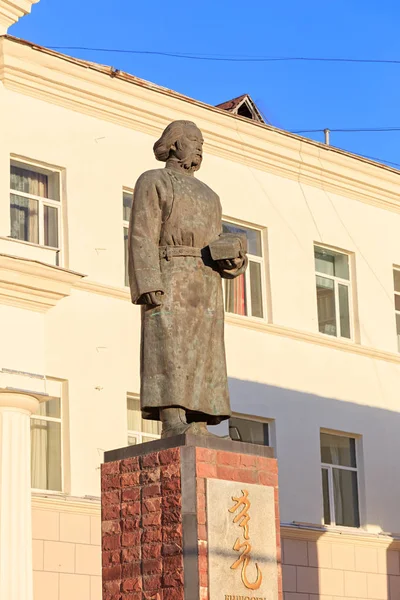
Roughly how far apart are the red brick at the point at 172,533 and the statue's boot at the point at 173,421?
69cm

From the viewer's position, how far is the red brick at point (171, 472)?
11.6 meters

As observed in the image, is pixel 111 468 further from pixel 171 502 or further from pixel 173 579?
pixel 173 579

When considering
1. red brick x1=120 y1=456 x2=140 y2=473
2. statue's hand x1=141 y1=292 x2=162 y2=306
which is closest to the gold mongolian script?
red brick x1=120 y1=456 x2=140 y2=473

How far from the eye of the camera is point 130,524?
11.9 m

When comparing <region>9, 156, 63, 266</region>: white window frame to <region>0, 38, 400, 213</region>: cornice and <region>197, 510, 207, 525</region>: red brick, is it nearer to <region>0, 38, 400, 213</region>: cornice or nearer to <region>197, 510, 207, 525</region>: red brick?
<region>0, 38, 400, 213</region>: cornice

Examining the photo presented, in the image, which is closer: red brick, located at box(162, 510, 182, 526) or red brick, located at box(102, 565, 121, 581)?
red brick, located at box(162, 510, 182, 526)

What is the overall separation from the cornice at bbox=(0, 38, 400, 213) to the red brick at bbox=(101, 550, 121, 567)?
1084 centimetres

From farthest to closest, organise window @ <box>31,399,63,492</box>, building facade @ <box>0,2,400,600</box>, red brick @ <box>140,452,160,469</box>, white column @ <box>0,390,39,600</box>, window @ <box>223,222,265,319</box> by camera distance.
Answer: window @ <box>223,222,265,319</box>
window @ <box>31,399,63,492</box>
building facade @ <box>0,2,400,600</box>
white column @ <box>0,390,39,600</box>
red brick @ <box>140,452,160,469</box>

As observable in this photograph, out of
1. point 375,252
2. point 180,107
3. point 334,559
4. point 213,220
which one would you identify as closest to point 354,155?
point 375,252

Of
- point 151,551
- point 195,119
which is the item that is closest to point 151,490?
point 151,551

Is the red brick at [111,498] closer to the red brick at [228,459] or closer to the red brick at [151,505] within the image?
the red brick at [151,505]

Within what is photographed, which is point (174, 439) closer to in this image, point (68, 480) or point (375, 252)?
point (68, 480)

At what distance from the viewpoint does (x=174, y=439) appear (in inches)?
461

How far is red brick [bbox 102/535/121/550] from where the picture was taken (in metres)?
11.9
